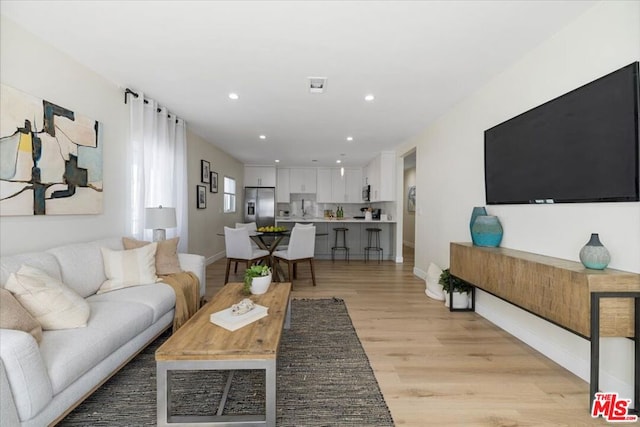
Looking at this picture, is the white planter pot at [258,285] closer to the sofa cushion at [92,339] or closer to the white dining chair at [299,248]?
the sofa cushion at [92,339]

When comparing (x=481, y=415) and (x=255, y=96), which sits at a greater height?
(x=255, y=96)

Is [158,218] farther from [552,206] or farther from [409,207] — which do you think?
[409,207]

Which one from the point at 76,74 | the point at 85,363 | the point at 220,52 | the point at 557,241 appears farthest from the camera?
the point at 76,74

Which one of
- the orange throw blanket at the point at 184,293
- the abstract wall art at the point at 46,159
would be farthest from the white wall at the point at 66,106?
the orange throw blanket at the point at 184,293

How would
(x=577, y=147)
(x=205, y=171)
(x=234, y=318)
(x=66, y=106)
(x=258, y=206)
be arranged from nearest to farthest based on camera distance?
(x=234, y=318)
(x=577, y=147)
(x=66, y=106)
(x=205, y=171)
(x=258, y=206)

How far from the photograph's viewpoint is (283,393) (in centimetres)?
183

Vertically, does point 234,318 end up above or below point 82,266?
below

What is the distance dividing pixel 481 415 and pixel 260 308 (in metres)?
1.45

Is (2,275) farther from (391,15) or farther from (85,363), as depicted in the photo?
(391,15)

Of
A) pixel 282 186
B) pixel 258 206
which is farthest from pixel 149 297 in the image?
pixel 282 186

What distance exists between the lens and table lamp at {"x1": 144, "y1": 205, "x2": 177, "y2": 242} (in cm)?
321

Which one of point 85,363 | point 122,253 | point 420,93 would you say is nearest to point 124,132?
point 122,253

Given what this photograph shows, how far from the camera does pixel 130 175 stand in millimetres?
3283

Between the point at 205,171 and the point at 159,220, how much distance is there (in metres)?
2.51
